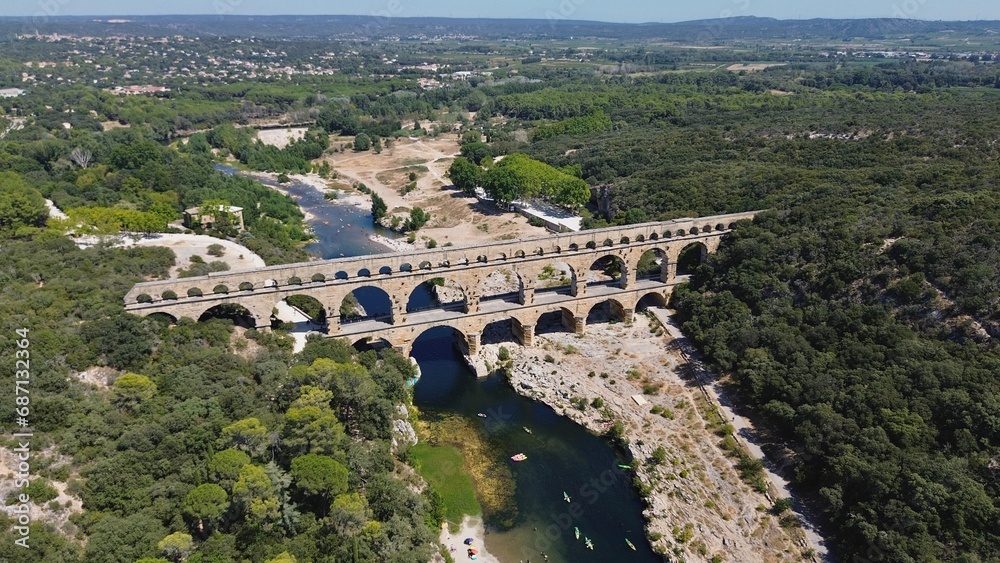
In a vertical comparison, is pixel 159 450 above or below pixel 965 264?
below

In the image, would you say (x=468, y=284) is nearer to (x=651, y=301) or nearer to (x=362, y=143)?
(x=651, y=301)

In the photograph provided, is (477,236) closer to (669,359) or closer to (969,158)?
(669,359)

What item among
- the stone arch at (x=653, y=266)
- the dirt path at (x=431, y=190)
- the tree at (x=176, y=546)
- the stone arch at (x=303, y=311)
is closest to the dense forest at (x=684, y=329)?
the tree at (x=176, y=546)

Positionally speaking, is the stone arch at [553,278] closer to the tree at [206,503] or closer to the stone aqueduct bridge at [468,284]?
the stone aqueduct bridge at [468,284]

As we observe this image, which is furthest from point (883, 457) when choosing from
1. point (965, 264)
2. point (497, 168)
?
point (497, 168)

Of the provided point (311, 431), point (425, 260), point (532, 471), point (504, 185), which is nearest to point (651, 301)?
point (425, 260)

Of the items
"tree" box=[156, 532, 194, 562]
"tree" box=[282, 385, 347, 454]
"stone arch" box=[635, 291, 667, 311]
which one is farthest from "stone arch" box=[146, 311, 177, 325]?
"stone arch" box=[635, 291, 667, 311]
